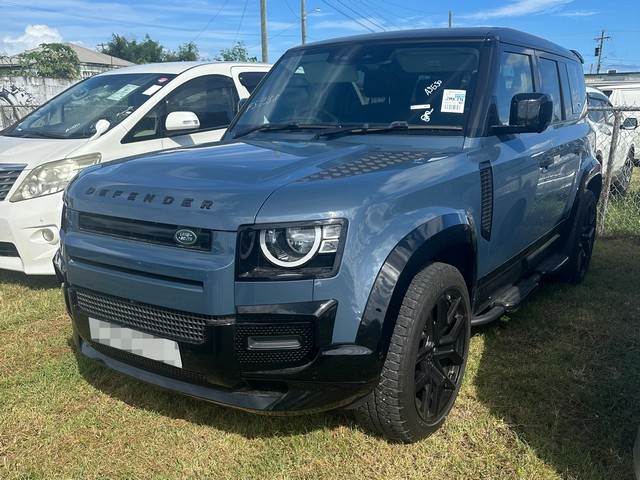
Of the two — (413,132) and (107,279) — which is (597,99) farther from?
(107,279)

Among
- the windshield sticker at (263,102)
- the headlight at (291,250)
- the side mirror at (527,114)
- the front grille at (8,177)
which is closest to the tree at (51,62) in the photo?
the front grille at (8,177)

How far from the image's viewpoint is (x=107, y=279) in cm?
232

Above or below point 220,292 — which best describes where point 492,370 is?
below

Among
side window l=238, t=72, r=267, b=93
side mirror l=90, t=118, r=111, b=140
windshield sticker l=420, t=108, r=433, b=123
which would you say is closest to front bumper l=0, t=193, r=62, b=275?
side mirror l=90, t=118, r=111, b=140

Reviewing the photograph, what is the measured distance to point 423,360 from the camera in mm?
2518

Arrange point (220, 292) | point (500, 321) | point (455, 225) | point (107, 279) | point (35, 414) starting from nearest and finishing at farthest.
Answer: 1. point (220, 292)
2. point (107, 279)
3. point (455, 225)
4. point (35, 414)
5. point (500, 321)

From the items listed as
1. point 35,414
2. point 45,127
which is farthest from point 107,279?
point 45,127

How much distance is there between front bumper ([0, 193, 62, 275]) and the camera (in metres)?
4.46

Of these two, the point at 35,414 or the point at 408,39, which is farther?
the point at 408,39

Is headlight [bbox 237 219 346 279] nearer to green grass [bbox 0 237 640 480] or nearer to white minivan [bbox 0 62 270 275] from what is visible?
green grass [bbox 0 237 640 480]

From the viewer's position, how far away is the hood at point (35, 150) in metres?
4.58

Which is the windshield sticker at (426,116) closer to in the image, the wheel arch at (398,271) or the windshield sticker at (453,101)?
the windshield sticker at (453,101)

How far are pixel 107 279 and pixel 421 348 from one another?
138cm

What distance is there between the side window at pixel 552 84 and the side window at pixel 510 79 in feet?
1.07
